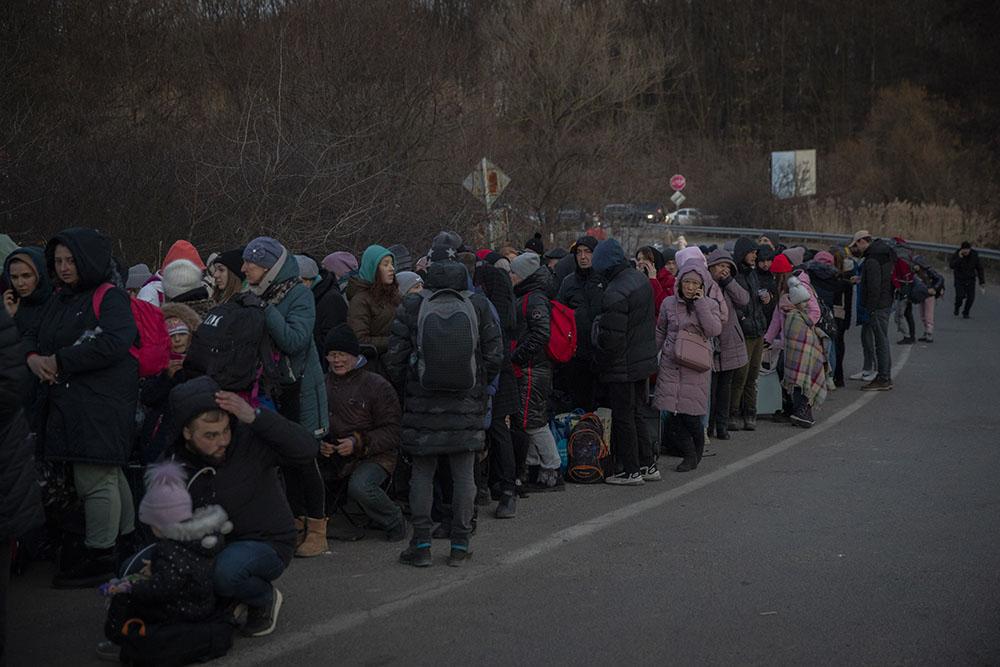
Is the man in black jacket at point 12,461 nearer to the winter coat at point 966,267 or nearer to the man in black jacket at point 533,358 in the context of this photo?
the man in black jacket at point 533,358

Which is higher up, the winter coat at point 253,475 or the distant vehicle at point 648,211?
the distant vehicle at point 648,211

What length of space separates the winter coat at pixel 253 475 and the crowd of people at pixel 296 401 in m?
0.01

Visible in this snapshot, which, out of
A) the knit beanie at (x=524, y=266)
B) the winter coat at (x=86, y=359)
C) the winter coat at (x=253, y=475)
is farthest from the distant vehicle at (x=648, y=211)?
the winter coat at (x=253, y=475)

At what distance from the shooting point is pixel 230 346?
6.86 meters

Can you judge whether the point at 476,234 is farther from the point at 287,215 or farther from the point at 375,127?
the point at 287,215

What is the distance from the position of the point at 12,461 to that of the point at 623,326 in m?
5.41

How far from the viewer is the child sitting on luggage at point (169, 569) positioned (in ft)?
18.0

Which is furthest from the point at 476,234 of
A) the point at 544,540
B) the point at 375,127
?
the point at 544,540

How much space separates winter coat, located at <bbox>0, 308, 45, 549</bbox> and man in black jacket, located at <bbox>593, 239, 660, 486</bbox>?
517 cm

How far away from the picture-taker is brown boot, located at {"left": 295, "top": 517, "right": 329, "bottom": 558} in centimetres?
759

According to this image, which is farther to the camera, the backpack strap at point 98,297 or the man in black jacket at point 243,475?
the backpack strap at point 98,297

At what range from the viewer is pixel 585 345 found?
403 inches

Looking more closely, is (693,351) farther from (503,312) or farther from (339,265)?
(339,265)

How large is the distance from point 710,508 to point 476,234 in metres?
12.2
